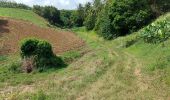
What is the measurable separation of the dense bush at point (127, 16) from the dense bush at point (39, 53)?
1941 cm

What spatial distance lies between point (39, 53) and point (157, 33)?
10721mm

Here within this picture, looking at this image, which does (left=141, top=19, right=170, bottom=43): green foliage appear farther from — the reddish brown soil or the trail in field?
the reddish brown soil

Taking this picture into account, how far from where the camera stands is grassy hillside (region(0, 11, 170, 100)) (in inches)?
797

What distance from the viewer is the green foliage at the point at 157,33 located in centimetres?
3306

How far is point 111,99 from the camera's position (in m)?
19.4

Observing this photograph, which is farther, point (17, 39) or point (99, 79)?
point (17, 39)

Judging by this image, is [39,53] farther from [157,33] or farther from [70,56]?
[157,33]

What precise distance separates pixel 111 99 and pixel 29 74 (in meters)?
8.25

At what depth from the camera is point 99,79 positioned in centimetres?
2377

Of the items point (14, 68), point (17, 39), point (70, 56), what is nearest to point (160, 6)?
point (17, 39)

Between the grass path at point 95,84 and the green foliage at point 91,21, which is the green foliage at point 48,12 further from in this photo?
the grass path at point 95,84

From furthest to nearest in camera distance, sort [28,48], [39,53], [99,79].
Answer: [28,48], [39,53], [99,79]

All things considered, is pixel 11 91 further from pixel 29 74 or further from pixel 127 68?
pixel 127 68

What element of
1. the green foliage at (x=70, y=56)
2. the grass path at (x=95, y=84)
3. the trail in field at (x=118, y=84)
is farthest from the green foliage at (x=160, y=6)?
the trail in field at (x=118, y=84)
